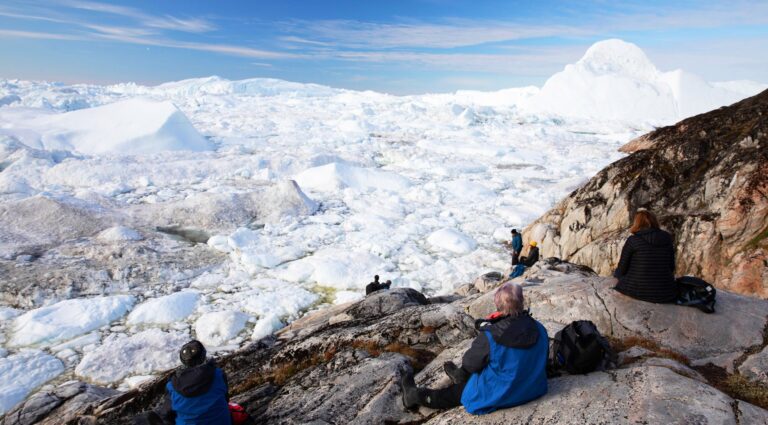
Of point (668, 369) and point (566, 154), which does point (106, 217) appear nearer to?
point (668, 369)

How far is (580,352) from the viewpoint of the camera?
4066 mm

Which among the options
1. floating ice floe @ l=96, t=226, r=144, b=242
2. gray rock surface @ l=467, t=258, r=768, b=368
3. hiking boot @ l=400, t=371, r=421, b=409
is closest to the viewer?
hiking boot @ l=400, t=371, r=421, b=409

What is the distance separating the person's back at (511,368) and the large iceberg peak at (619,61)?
102063 millimetres

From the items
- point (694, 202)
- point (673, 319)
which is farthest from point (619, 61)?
point (673, 319)

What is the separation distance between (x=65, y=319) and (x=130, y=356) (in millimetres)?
2868

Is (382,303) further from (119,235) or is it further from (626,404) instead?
(119,235)

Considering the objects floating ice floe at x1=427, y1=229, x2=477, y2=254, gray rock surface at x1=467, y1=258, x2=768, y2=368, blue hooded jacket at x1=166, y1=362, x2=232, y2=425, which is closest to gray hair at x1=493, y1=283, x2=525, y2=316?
gray rock surface at x1=467, y1=258, x2=768, y2=368

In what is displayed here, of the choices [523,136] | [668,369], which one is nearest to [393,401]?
[668,369]

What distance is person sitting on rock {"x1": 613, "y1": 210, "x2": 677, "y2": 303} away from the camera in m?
4.99

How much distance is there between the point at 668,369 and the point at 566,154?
4555 cm

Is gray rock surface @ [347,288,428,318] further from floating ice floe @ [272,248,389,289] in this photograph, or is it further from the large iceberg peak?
the large iceberg peak

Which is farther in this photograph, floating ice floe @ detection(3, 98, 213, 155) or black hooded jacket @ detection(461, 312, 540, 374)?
floating ice floe @ detection(3, 98, 213, 155)

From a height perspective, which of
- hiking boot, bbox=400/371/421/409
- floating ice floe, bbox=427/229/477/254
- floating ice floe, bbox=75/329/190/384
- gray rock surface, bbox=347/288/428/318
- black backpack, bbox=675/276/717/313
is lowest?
floating ice floe, bbox=75/329/190/384

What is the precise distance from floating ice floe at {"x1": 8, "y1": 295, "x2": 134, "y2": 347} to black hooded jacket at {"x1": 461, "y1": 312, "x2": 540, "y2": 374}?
11.6 metres
